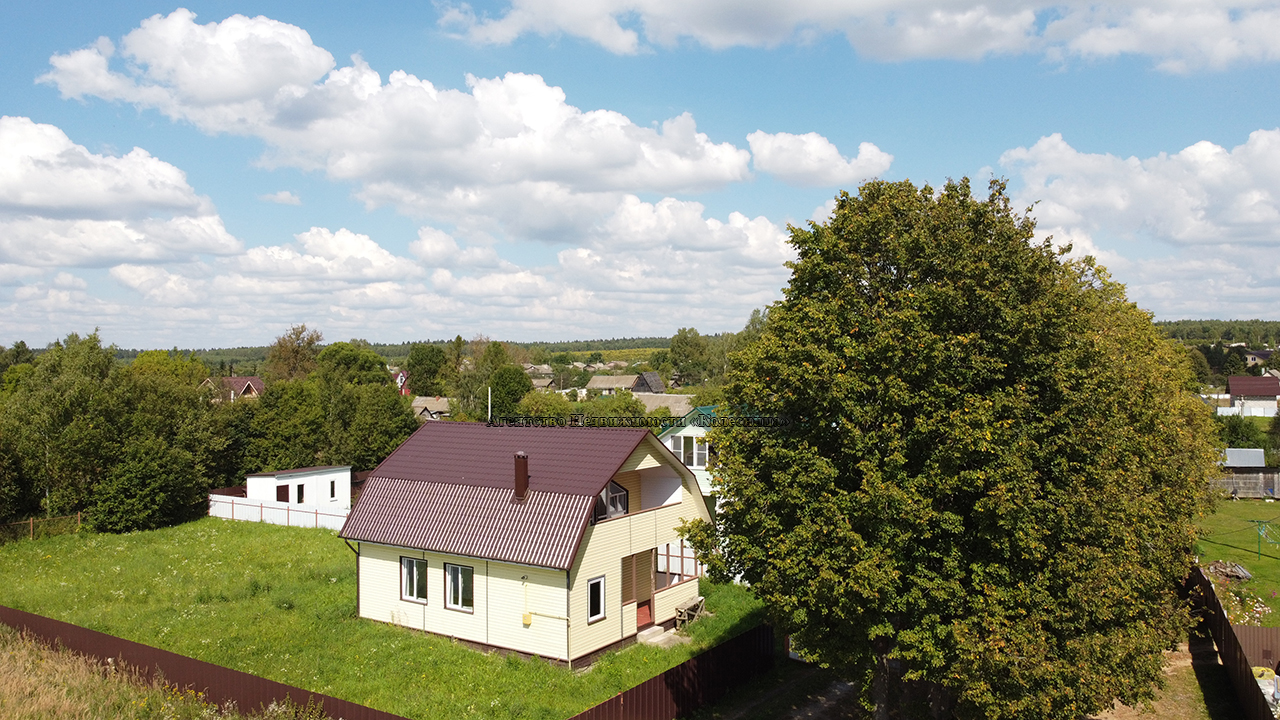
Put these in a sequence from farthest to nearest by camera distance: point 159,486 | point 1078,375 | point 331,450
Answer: point 331,450
point 159,486
point 1078,375

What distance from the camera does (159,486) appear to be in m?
37.2

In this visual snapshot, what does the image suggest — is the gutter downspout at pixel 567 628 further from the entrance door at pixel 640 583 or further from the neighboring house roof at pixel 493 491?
the entrance door at pixel 640 583

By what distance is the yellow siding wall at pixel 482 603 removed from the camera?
62.4ft

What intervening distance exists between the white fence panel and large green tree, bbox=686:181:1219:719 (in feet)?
87.6

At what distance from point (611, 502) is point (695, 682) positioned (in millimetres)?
5304

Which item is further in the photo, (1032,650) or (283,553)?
(283,553)

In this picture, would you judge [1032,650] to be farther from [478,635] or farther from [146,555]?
[146,555]

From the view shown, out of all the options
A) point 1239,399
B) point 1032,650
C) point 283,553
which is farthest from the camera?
point 1239,399

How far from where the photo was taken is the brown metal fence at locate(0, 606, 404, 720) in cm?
1380

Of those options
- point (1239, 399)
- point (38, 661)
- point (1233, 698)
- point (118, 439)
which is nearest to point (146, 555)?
point (118, 439)

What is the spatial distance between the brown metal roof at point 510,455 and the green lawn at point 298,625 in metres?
4.19

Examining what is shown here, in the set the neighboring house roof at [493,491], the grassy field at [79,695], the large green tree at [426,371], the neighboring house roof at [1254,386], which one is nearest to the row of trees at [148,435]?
the neighboring house roof at [493,491]

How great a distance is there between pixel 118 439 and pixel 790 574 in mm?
38704

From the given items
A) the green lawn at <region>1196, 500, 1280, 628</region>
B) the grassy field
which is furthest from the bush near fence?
the green lawn at <region>1196, 500, 1280, 628</region>
